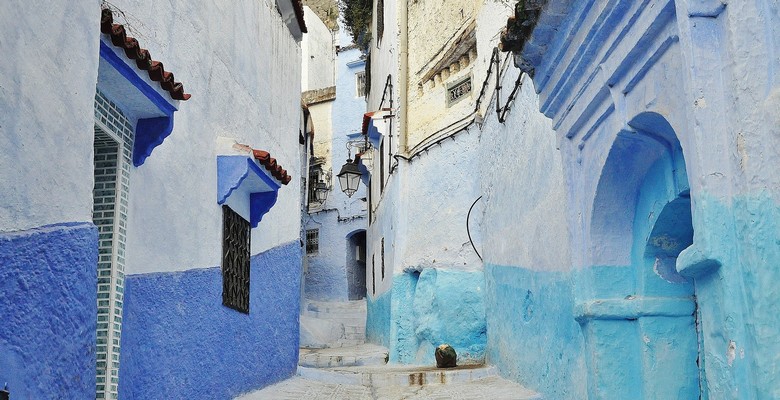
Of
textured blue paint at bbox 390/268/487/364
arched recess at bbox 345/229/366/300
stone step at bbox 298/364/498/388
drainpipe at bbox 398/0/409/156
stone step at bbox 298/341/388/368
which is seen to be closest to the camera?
stone step at bbox 298/364/498/388

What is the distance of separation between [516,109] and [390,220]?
6.40 m

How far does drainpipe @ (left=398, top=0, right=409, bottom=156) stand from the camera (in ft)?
47.7

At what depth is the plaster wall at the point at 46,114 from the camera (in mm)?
3100

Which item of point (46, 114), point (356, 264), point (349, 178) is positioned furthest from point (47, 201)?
point (356, 264)

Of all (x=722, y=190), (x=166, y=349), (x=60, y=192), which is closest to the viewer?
(x=722, y=190)

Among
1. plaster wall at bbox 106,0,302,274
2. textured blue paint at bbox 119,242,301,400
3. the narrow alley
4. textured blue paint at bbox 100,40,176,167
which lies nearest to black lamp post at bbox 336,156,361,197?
the narrow alley

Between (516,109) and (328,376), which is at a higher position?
(516,109)

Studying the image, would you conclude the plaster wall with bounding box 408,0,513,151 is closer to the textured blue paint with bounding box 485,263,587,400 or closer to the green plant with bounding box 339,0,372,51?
the textured blue paint with bounding box 485,263,587,400

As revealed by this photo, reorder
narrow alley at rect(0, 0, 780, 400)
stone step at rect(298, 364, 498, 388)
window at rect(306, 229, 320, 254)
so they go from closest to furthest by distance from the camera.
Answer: narrow alley at rect(0, 0, 780, 400) < stone step at rect(298, 364, 498, 388) < window at rect(306, 229, 320, 254)

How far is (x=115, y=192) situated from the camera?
5.10 metres

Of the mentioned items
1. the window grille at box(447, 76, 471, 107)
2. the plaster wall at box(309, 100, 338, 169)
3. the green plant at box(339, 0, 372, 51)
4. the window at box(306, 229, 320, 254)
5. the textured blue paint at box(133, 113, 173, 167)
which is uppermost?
the green plant at box(339, 0, 372, 51)

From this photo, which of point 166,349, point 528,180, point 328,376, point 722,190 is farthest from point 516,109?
point 722,190

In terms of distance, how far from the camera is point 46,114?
11.1 feet

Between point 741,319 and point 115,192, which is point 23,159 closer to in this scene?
point 115,192
